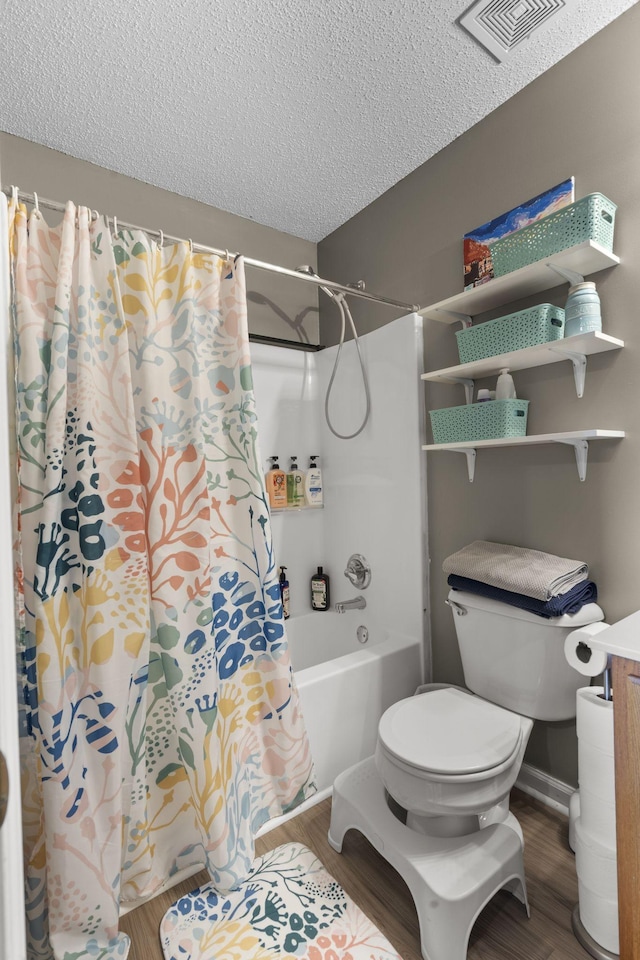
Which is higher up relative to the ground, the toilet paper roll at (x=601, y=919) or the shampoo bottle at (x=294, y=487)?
the shampoo bottle at (x=294, y=487)

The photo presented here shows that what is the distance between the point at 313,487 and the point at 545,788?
1.54 meters

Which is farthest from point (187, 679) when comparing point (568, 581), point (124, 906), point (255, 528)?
point (568, 581)

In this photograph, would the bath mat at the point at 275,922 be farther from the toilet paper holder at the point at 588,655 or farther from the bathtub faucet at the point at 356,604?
the bathtub faucet at the point at 356,604

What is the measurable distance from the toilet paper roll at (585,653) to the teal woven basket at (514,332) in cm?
86

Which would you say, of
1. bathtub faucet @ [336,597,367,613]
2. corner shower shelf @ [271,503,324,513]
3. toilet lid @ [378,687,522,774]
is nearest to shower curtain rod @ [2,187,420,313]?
corner shower shelf @ [271,503,324,513]

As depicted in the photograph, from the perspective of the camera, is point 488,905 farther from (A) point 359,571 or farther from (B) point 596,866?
(A) point 359,571

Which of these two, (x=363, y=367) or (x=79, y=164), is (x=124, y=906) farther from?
(x=79, y=164)

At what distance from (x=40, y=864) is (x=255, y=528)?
97 centimetres

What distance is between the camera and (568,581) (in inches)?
57.6

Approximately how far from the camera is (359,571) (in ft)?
7.43

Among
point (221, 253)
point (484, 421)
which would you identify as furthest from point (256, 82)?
point (484, 421)

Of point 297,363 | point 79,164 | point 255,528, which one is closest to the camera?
point 255,528

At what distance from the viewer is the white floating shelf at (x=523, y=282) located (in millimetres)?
1356

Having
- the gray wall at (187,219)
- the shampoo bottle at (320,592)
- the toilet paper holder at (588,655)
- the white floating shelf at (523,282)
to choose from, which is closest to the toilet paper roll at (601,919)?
the toilet paper holder at (588,655)
